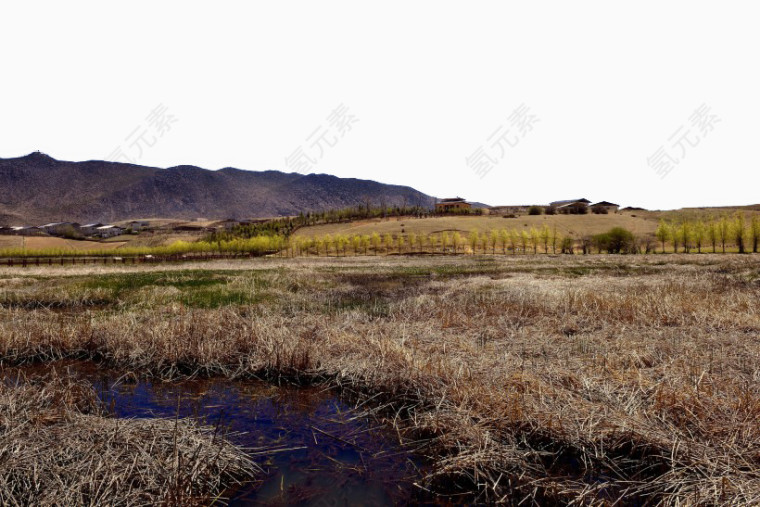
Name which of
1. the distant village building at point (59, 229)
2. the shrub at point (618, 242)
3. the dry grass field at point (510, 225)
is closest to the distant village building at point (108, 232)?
the distant village building at point (59, 229)

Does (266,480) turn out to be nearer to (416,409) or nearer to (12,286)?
(416,409)

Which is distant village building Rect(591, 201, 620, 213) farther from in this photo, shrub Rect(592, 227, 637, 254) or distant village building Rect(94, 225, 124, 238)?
distant village building Rect(94, 225, 124, 238)

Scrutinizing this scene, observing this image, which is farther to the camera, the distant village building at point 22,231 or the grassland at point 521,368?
the distant village building at point 22,231

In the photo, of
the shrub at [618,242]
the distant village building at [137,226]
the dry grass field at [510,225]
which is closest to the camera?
the shrub at [618,242]

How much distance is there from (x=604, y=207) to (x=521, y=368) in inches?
6170

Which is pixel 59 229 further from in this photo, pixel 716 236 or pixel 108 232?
pixel 716 236

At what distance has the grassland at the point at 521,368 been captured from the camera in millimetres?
5375

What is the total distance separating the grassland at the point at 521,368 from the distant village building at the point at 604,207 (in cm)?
13141

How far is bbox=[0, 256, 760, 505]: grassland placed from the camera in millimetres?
5375

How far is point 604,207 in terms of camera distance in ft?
473

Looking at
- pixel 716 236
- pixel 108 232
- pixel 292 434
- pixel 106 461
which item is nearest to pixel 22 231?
pixel 108 232

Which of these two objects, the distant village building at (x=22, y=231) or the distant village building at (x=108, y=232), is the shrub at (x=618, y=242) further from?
the distant village building at (x=22, y=231)

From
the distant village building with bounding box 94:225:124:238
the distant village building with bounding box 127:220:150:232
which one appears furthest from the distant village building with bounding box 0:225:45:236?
the distant village building with bounding box 127:220:150:232

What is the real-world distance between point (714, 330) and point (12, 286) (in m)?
34.8
